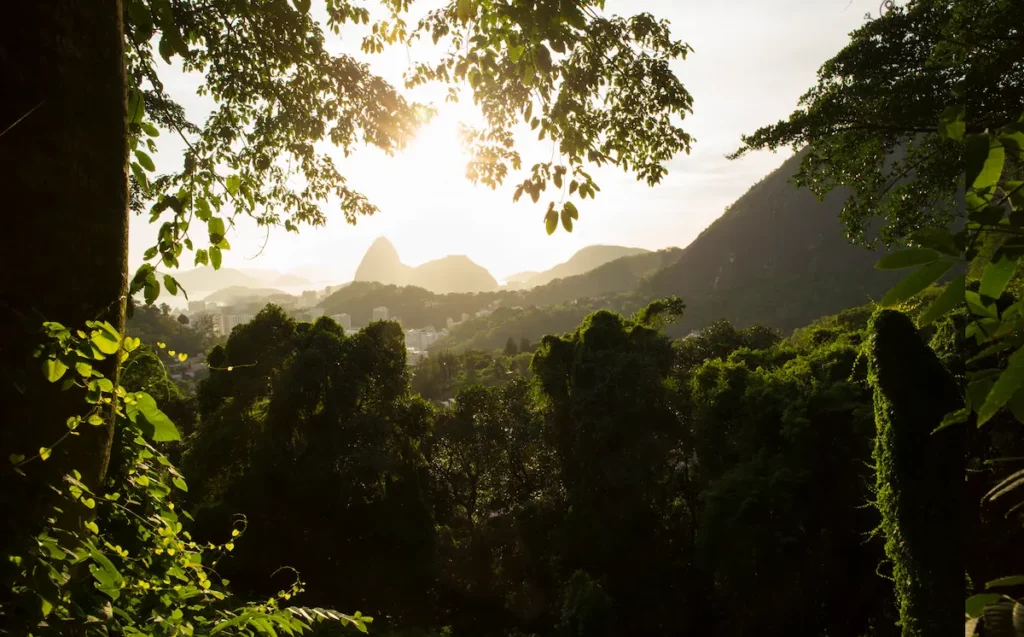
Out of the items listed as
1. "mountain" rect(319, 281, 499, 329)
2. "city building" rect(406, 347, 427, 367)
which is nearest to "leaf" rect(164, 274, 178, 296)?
"city building" rect(406, 347, 427, 367)

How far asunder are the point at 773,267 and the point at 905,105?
416ft

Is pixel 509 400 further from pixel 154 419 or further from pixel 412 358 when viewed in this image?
pixel 412 358

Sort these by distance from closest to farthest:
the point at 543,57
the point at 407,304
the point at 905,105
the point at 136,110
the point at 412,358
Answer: the point at 136,110
the point at 543,57
the point at 905,105
the point at 412,358
the point at 407,304

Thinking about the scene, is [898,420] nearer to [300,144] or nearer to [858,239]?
[858,239]

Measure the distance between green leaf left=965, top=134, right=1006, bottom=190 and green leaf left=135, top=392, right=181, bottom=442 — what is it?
2.18 metres

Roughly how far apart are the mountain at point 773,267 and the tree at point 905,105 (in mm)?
98444

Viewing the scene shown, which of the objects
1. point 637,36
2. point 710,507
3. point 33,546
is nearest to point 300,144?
point 637,36

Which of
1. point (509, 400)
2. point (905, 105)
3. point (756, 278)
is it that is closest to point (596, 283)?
point (756, 278)

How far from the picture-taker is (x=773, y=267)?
122 metres

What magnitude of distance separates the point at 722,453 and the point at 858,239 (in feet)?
21.4

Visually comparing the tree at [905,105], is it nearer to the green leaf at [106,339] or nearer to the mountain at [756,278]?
the green leaf at [106,339]

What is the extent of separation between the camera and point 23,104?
1.33m

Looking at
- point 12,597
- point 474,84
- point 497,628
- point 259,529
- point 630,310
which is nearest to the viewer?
point 12,597

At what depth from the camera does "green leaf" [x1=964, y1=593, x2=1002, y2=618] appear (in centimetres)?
105
